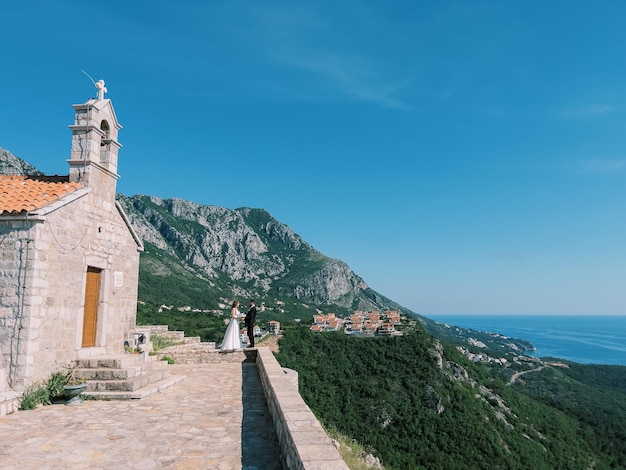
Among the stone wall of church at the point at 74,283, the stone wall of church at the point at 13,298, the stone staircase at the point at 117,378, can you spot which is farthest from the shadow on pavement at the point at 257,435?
the stone wall of church at the point at 13,298

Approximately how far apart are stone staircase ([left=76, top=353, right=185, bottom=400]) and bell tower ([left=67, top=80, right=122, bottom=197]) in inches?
157

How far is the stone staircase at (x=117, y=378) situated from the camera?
25.2 ft

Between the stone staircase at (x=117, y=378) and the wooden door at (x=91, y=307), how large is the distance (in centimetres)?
106

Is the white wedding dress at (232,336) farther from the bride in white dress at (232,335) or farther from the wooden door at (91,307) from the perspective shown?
the wooden door at (91,307)

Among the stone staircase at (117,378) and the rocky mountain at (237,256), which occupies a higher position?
the rocky mountain at (237,256)

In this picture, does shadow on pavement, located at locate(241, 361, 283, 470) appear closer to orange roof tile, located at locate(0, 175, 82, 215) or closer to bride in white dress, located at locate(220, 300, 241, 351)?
bride in white dress, located at locate(220, 300, 241, 351)

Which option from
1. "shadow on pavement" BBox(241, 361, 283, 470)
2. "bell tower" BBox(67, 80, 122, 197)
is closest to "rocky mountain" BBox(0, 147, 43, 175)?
"bell tower" BBox(67, 80, 122, 197)

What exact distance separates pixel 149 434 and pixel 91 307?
16.5 ft

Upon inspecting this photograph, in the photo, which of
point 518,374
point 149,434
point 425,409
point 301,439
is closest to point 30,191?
point 149,434

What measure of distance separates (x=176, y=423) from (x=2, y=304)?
397 cm

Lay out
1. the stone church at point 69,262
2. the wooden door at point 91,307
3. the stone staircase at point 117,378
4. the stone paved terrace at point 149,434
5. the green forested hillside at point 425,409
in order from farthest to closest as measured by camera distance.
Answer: the green forested hillside at point 425,409
the wooden door at point 91,307
the stone staircase at point 117,378
the stone church at point 69,262
the stone paved terrace at point 149,434

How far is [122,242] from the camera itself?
422 inches

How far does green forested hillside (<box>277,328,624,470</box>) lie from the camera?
44.8m

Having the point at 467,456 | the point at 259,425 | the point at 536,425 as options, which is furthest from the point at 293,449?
the point at 536,425
